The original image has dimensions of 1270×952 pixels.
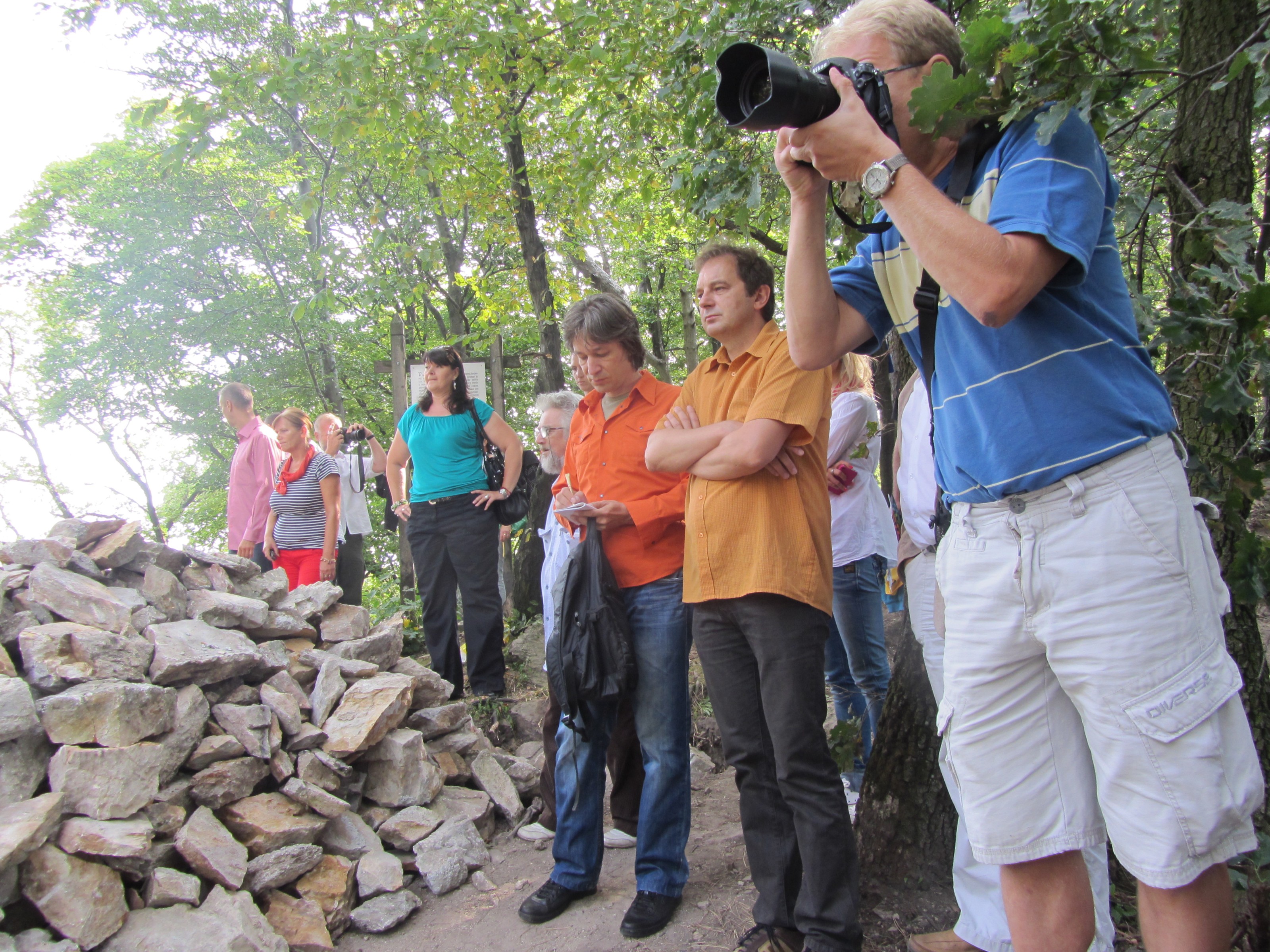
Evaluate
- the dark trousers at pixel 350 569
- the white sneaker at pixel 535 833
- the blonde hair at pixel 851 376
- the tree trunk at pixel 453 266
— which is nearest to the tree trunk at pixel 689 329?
the tree trunk at pixel 453 266

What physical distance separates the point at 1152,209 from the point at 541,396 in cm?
285

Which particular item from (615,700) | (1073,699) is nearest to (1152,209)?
(1073,699)

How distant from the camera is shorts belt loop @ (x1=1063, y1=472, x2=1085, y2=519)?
3.90ft

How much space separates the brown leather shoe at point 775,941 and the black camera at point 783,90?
81.2 inches

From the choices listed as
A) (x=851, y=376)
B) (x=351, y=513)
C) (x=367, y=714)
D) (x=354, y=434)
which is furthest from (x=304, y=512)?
(x=851, y=376)

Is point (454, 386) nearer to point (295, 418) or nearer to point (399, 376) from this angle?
point (295, 418)

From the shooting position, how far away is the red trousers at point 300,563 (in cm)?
563

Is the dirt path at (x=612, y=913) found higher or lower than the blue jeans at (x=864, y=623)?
lower

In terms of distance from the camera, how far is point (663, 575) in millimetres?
2805

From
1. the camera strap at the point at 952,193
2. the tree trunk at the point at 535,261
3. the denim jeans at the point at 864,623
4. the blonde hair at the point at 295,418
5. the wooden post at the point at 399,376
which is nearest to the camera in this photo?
the camera strap at the point at 952,193

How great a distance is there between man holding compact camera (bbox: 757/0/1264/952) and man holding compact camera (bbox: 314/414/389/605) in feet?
16.5

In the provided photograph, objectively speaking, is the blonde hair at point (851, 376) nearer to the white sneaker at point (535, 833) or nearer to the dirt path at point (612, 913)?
the dirt path at point (612, 913)

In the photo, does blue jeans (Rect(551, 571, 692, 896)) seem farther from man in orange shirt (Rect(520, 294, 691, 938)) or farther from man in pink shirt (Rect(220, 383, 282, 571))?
man in pink shirt (Rect(220, 383, 282, 571))

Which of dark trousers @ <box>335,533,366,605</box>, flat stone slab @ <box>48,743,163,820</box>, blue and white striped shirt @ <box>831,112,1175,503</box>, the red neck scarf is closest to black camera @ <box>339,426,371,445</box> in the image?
the red neck scarf
